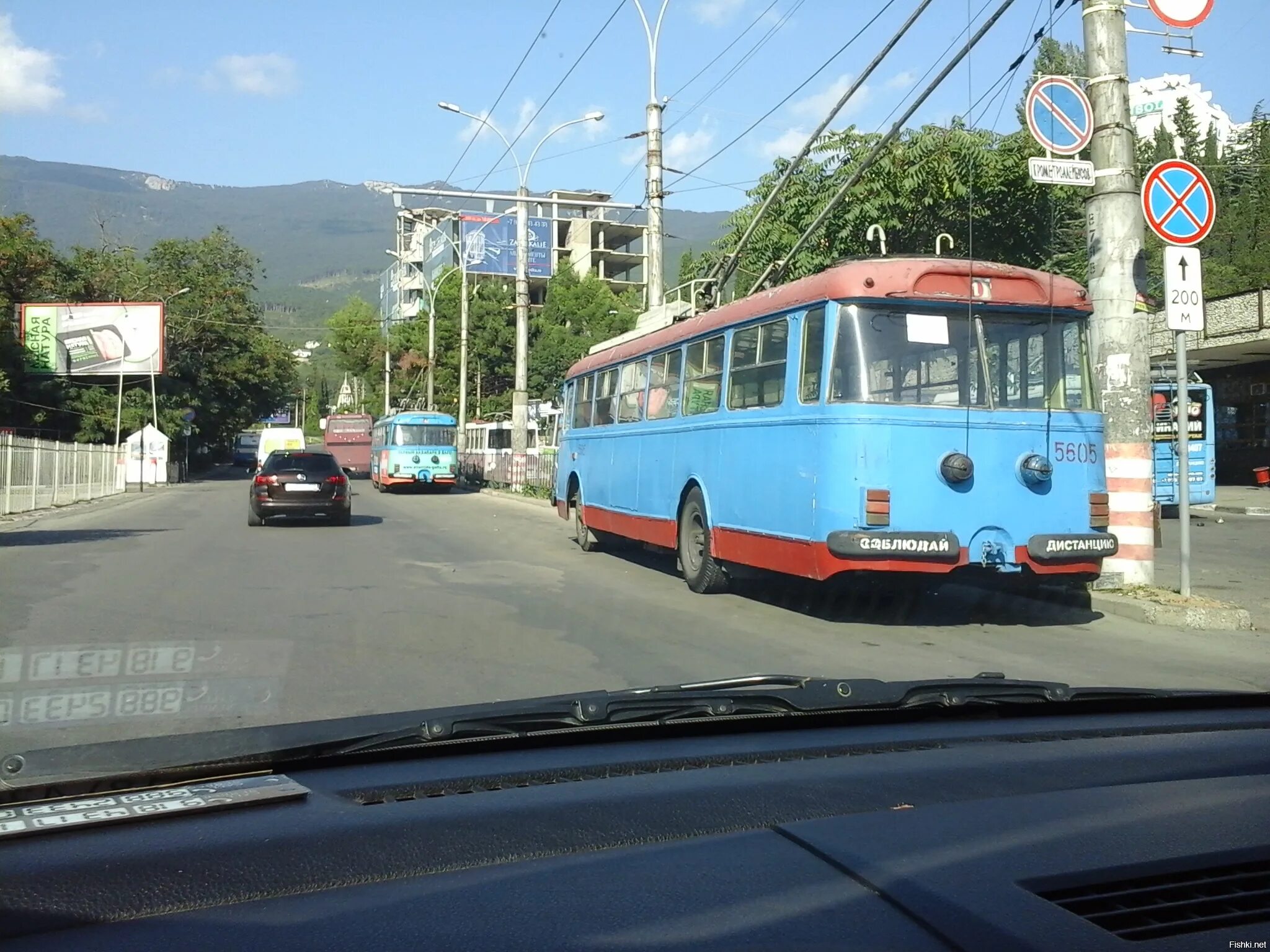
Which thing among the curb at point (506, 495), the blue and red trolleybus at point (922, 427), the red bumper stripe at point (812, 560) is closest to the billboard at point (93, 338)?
the curb at point (506, 495)

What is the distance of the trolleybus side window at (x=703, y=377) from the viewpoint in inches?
465

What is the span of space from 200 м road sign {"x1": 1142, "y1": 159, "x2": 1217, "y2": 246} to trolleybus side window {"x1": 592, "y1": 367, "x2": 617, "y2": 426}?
6.98 metres

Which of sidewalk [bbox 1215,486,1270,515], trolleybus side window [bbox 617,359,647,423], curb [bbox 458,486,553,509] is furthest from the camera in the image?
curb [bbox 458,486,553,509]

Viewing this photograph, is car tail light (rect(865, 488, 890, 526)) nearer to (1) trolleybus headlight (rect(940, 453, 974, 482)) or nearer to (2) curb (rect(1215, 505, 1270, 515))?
(1) trolleybus headlight (rect(940, 453, 974, 482))

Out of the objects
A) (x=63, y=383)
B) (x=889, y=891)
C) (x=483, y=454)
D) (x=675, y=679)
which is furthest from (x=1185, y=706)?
(x=63, y=383)

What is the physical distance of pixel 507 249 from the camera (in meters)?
91.0

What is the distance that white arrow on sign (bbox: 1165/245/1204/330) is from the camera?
10344 millimetres

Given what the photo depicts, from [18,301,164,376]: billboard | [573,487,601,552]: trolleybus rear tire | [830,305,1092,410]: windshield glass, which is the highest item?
[18,301,164,376]: billboard

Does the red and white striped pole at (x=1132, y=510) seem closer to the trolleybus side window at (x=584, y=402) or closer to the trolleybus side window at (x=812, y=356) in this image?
the trolleybus side window at (x=812, y=356)

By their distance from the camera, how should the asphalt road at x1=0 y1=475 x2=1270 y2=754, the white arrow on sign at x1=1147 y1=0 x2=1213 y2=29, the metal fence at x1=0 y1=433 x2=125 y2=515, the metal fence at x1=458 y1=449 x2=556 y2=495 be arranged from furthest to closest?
the metal fence at x1=458 y1=449 x2=556 y2=495
the metal fence at x1=0 y1=433 x2=125 y2=515
the white arrow on sign at x1=1147 y1=0 x2=1213 y2=29
the asphalt road at x1=0 y1=475 x2=1270 y2=754

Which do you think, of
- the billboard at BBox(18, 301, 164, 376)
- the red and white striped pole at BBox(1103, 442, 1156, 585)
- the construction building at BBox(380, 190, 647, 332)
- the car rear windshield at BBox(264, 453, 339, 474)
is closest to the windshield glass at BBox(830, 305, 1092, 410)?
the red and white striped pole at BBox(1103, 442, 1156, 585)

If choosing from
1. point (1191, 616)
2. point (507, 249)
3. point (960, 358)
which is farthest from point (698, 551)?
point (507, 249)

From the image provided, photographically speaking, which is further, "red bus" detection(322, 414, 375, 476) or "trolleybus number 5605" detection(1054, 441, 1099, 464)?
"red bus" detection(322, 414, 375, 476)

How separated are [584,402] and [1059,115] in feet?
26.4
